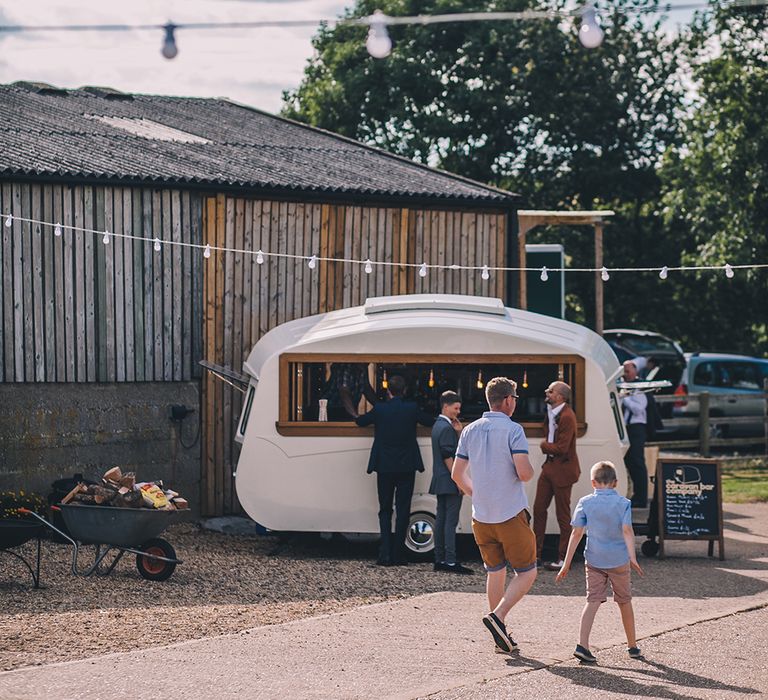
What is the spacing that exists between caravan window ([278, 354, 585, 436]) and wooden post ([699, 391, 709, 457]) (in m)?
10.0

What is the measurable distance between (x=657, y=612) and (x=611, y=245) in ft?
92.0

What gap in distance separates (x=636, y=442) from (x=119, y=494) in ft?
23.8

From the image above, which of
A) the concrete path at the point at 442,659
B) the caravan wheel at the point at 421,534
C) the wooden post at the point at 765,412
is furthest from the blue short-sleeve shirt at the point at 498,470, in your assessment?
the wooden post at the point at 765,412

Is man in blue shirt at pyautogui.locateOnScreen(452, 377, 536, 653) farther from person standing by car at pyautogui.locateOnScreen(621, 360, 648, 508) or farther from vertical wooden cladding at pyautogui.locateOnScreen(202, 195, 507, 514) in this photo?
person standing by car at pyautogui.locateOnScreen(621, 360, 648, 508)

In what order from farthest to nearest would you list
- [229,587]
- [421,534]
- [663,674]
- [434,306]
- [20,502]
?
[434,306], [20,502], [421,534], [229,587], [663,674]

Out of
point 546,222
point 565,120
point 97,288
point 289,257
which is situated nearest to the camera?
point 97,288

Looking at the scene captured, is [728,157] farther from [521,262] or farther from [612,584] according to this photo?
[612,584]

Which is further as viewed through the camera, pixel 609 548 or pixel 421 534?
pixel 421 534

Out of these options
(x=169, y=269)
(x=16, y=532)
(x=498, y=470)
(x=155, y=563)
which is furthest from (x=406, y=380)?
(x=498, y=470)

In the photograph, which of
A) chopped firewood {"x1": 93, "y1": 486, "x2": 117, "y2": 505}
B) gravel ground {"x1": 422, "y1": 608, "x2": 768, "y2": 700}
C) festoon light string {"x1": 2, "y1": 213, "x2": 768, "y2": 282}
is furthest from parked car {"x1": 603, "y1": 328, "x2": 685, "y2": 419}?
gravel ground {"x1": 422, "y1": 608, "x2": 768, "y2": 700}

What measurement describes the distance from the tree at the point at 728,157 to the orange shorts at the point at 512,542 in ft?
67.0

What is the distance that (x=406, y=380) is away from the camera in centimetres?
1383

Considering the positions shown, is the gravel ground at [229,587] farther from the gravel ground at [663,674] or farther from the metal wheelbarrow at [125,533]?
the gravel ground at [663,674]

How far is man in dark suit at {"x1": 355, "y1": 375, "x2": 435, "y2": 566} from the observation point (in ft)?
42.9
